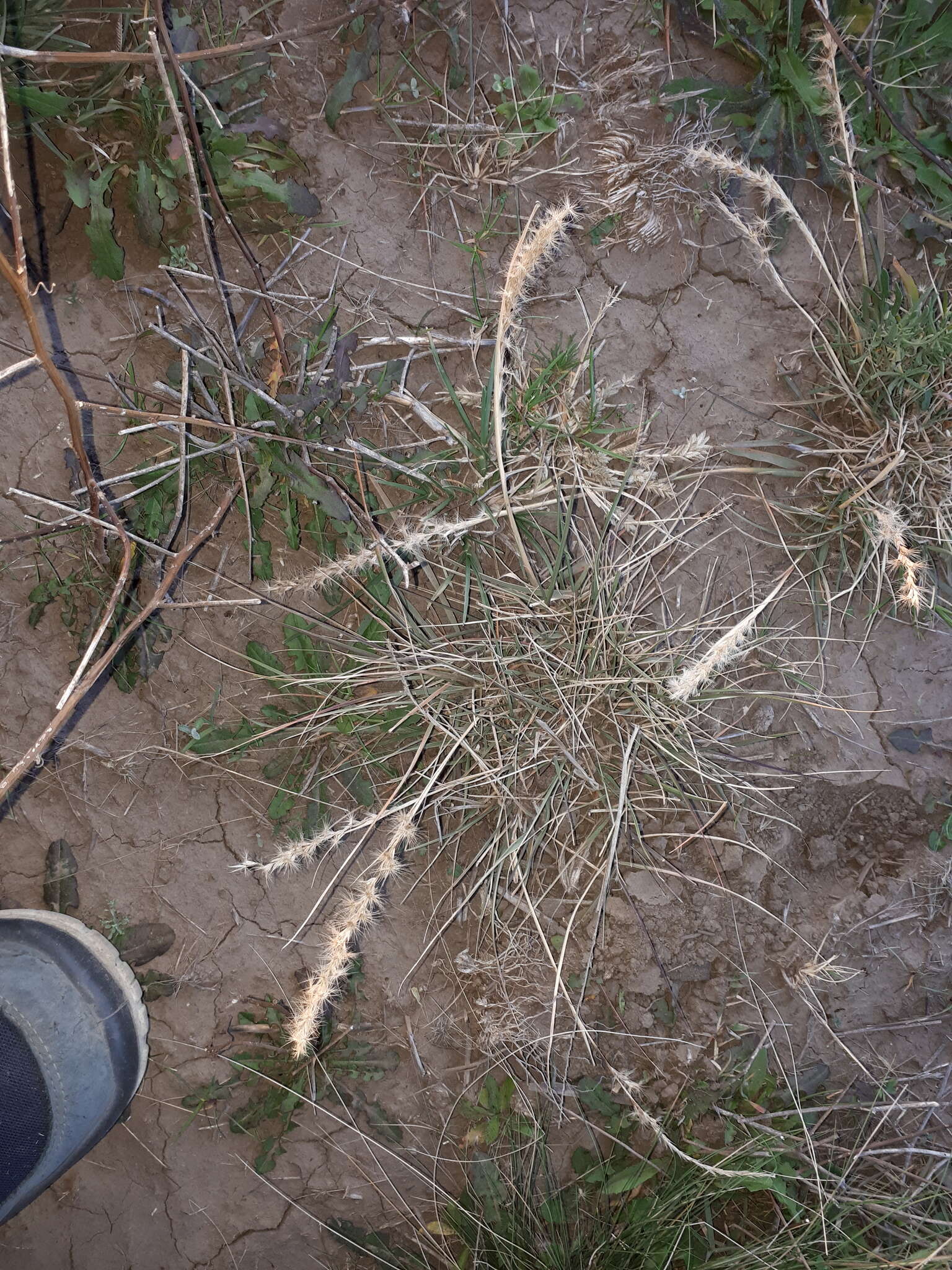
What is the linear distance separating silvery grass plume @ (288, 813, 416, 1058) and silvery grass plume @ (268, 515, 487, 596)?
0.66 metres

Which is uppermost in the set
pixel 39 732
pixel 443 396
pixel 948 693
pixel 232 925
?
pixel 443 396

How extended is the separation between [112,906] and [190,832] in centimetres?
31

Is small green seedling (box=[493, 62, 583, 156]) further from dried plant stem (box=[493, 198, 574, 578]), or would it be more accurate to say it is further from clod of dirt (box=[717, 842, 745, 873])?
clod of dirt (box=[717, 842, 745, 873])

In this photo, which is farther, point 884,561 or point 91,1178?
point 91,1178

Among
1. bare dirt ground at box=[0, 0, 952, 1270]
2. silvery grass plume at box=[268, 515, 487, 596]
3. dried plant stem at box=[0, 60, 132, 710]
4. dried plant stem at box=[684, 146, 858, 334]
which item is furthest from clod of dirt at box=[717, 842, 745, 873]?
dried plant stem at box=[0, 60, 132, 710]

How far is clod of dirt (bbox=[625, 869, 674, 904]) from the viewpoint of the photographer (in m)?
2.31

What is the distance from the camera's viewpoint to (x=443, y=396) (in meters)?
2.33

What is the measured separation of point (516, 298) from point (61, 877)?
2011mm

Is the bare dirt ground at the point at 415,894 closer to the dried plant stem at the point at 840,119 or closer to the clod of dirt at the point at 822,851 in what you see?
the clod of dirt at the point at 822,851

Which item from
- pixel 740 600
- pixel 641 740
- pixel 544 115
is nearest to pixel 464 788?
pixel 641 740

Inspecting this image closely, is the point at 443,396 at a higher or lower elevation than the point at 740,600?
higher

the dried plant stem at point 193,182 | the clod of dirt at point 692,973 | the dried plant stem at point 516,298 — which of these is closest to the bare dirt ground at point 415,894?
the clod of dirt at point 692,973

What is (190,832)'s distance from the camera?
2.32 m

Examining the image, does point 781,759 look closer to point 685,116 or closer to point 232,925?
point 232,925
